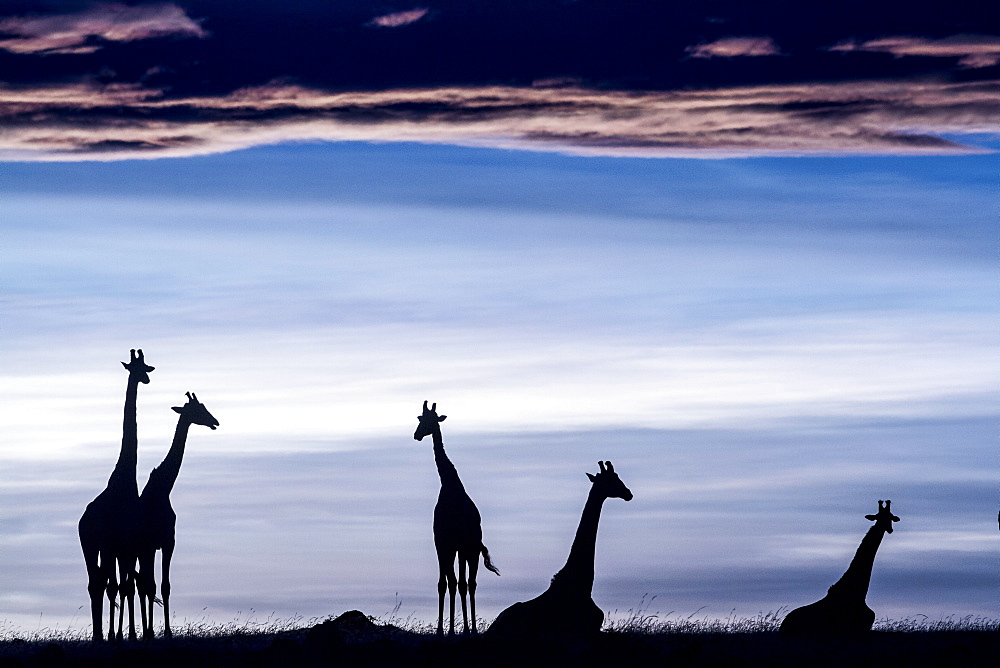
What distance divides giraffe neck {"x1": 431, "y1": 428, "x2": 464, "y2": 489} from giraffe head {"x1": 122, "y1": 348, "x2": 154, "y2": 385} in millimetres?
5514

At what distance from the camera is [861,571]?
2578 centimetres

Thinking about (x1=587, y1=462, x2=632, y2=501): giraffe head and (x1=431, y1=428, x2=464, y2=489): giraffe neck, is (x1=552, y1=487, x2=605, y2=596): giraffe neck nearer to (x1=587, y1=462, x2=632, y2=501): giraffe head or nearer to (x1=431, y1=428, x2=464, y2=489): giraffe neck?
(x1=587, y1=462, x2=632, y2=501): giraffe head

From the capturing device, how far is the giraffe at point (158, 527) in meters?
27.5

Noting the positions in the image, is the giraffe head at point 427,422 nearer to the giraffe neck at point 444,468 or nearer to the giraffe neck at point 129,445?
the giraffe neck at point 444,468

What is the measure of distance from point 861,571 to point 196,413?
484 inches

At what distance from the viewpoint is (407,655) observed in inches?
898

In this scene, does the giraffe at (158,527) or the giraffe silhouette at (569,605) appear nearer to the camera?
the giraffe silhouette at (569,605)

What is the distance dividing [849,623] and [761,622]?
9.64 ft

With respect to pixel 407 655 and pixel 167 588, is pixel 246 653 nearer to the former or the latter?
pixel 407 655

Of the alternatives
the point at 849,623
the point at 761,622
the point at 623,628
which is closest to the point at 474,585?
the point at 623,628

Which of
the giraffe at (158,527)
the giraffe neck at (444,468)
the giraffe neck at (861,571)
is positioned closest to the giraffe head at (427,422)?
the giraffe neck at (444,468)

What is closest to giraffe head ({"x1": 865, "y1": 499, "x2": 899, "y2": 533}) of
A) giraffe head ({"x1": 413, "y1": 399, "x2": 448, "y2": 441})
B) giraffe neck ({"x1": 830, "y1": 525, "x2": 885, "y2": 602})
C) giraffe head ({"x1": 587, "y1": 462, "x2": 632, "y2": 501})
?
giraffe neck ({"x1": 830, "y1": 525, "x2": 885, "y2": 602})

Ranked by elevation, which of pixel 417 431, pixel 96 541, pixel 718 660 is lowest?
pixel 718 660

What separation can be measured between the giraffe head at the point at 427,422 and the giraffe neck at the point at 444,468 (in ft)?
0.67
